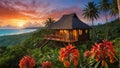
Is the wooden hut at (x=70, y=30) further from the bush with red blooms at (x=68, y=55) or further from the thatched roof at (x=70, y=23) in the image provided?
the bush with red blooms at (x=68, y=55)

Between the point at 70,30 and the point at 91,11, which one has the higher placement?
the point at 91,11

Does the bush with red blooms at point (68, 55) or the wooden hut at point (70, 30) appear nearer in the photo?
the bush with red blooms at point (68, 55)

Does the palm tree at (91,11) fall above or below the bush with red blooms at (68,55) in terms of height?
above

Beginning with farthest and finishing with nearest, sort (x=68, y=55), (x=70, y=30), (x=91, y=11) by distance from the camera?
1. (x=91, y=11)
2. (x=70, y=30)
3. (x=68, y=55)

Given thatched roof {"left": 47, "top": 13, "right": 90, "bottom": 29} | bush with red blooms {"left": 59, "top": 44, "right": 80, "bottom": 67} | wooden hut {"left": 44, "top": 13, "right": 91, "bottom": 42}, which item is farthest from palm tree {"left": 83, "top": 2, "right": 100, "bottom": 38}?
bush with red blooms {"left": 59, "top": 44, "right": 80, "bottom": 67}

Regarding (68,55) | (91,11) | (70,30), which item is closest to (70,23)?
(70,30)

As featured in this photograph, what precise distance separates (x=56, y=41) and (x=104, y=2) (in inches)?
583

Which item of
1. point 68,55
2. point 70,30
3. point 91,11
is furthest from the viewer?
point 91,11

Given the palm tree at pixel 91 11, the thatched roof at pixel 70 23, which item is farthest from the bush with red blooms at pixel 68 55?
the palm tree at pixel 91 11

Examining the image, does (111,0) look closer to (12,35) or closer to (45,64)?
(12,35)

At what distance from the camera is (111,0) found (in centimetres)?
3553

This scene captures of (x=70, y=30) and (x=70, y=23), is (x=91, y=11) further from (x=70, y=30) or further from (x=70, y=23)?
(x=70, y=30)

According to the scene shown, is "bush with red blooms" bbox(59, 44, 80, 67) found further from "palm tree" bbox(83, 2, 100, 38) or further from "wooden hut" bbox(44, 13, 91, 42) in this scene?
"palm tree" bbox(83, 2, 100, 38)

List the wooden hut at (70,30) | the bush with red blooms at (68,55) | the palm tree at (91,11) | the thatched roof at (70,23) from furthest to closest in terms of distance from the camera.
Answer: the palm tree at (91,11)
the thatched roof at (70,23)
the wooden hut at (70,30)
the bush with red blooms at (68,55)
